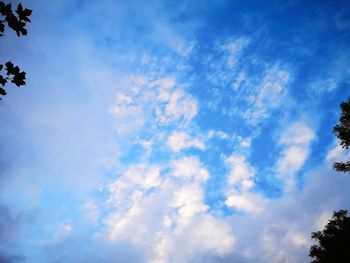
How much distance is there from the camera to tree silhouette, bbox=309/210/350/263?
87.7 feet

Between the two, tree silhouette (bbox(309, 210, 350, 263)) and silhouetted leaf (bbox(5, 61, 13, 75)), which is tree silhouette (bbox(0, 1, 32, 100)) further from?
tree silhouette (bbox(309, 210, 350, 263))

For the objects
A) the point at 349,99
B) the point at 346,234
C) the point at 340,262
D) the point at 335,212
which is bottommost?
the point at 340,262

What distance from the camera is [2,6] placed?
5.66m

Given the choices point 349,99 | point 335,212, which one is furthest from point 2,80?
point 335,212

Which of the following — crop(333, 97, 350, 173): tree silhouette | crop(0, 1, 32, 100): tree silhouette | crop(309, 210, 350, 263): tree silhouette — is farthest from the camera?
crop(309, 210, 350, 263): tree silhouette

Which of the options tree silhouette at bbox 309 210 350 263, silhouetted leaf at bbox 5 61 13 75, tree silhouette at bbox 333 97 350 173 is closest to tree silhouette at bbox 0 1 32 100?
silhouetted leaf at bbox 5 61 13 75

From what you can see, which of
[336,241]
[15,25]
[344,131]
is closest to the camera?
[15,25]

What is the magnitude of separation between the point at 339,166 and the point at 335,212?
11513 mm


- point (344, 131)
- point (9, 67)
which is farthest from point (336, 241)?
point (9, 67)

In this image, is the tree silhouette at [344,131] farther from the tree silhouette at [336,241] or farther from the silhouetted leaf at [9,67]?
the silhouetted leaf at [9,67]

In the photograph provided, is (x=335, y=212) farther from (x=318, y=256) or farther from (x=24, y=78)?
(x=24, y=78)

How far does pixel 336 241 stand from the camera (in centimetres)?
2734

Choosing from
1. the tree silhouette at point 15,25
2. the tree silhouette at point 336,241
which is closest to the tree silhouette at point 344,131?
the tree silhouette at point 336,241

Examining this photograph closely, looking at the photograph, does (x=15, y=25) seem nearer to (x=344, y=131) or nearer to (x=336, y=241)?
(x=344, y=131)
